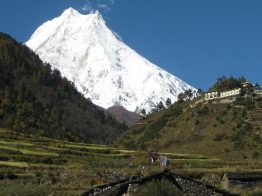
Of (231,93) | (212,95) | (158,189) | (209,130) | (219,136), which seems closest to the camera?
(158,189)

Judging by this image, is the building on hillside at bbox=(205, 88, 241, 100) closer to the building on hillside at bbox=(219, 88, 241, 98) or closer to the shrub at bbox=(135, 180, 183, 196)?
the building on hillside at bbox=(219, 88, 241, 98)

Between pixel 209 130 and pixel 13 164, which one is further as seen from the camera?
pixel 209 130

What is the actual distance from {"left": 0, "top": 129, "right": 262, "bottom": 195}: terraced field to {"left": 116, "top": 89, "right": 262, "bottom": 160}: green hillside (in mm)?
41974

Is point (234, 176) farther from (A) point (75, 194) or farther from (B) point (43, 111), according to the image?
(B) point (43, 111)

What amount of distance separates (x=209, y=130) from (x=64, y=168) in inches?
3428

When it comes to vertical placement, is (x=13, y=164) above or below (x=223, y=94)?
below

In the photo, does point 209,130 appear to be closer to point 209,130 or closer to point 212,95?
point 209,130

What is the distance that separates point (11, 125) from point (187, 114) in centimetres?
5051

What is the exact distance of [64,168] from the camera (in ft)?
227

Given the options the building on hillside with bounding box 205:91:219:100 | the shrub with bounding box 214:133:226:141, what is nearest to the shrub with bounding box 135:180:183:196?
the shrub with bounding box 214:133:226:141

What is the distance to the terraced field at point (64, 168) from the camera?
53281mm

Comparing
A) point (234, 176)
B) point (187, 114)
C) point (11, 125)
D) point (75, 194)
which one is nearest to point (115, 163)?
point (234, 176)

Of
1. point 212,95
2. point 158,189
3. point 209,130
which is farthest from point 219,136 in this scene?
point 158,189

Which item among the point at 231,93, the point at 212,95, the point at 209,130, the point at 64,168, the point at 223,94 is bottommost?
the point at 64,168
